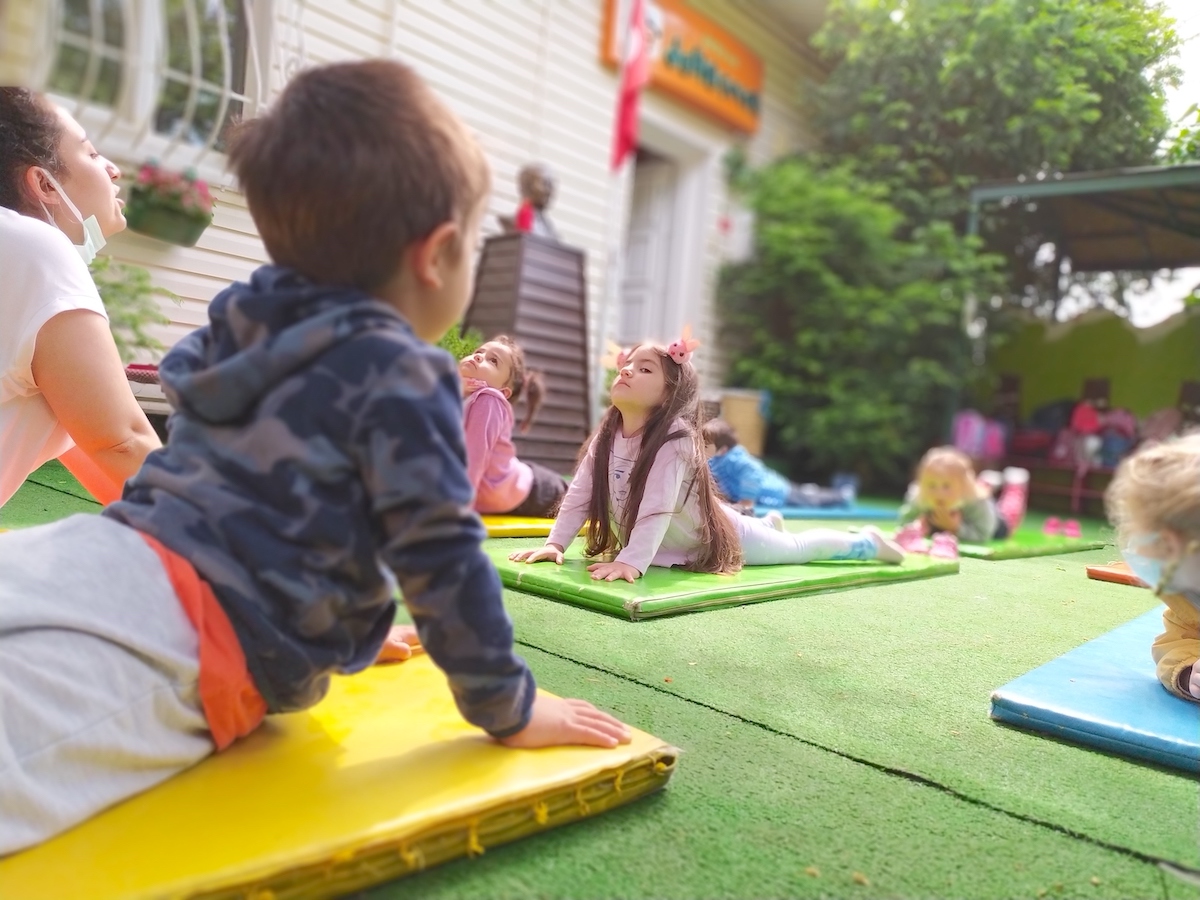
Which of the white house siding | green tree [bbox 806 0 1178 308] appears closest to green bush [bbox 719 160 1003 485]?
green tree [bbox 806 0 1178 308]

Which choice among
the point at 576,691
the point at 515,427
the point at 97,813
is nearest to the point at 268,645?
the point at 97,813

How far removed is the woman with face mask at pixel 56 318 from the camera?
1.37 metres

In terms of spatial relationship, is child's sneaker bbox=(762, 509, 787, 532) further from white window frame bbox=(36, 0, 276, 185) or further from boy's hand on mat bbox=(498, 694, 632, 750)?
white window frame bbox=(36, 0, 276, 185)

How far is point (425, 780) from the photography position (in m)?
0.99

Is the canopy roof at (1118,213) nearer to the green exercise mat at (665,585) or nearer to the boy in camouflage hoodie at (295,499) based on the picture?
the green exercise mat at (665,585)

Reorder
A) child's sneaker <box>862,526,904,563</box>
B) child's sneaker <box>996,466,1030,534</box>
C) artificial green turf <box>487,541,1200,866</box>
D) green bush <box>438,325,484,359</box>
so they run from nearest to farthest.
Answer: artificial green turf <box>487,541,1200,866</box> < green bush <box>438,325,484,359</box> < child's sneaker <box>862,526,904,563</box> < child's sneaker <box>996,466,1030,534</box>

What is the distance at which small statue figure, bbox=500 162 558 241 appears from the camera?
517cm

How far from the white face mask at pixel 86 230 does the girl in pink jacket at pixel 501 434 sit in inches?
30.1

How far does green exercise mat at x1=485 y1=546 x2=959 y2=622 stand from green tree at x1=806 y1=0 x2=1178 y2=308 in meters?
1.26

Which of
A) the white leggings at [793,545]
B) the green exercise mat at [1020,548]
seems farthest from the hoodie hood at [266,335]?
the green exercise mat at [1020,548]

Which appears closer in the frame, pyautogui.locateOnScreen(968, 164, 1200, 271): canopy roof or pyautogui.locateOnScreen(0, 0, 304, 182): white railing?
pyautogui.locateOnScreen(0, 0, 304, 182): white railing

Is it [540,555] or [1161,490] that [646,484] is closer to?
[540,555]

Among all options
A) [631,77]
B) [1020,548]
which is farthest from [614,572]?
[631,77]

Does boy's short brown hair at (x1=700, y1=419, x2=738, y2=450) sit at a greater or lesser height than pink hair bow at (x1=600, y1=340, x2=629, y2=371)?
lesser
